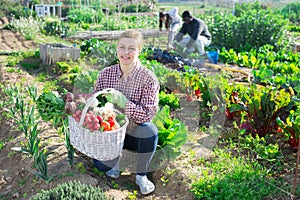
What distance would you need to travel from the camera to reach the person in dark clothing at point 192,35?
829 centimetres

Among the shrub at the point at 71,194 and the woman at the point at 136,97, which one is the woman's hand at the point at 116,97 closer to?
the woman at the point at 136,97

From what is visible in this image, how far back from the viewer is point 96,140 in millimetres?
2865

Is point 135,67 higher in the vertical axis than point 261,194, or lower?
higher

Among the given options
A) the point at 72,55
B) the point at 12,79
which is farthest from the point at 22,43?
the point at 12,79

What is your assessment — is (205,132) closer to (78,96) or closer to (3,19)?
(78,96)

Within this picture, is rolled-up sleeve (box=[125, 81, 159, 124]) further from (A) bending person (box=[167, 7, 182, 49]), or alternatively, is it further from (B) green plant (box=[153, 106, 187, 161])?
(A) bending person (box=[167, 7, 182, 49])

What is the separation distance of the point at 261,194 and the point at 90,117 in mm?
1486

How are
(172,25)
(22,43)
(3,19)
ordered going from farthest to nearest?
(3,19)
(22,43)
(172,25)

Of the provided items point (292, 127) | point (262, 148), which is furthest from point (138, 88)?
point (292, 127)

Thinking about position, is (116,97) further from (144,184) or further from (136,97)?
(144,184)

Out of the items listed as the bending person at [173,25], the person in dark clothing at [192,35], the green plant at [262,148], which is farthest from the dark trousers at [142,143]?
the bending person at [173,25]

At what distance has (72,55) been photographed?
7.74 meters

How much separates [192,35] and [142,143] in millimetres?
5373

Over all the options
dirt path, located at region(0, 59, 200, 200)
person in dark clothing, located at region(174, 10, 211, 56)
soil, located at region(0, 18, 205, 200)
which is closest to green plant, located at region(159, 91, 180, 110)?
soil, located at region(0, 18, 205, 200)
